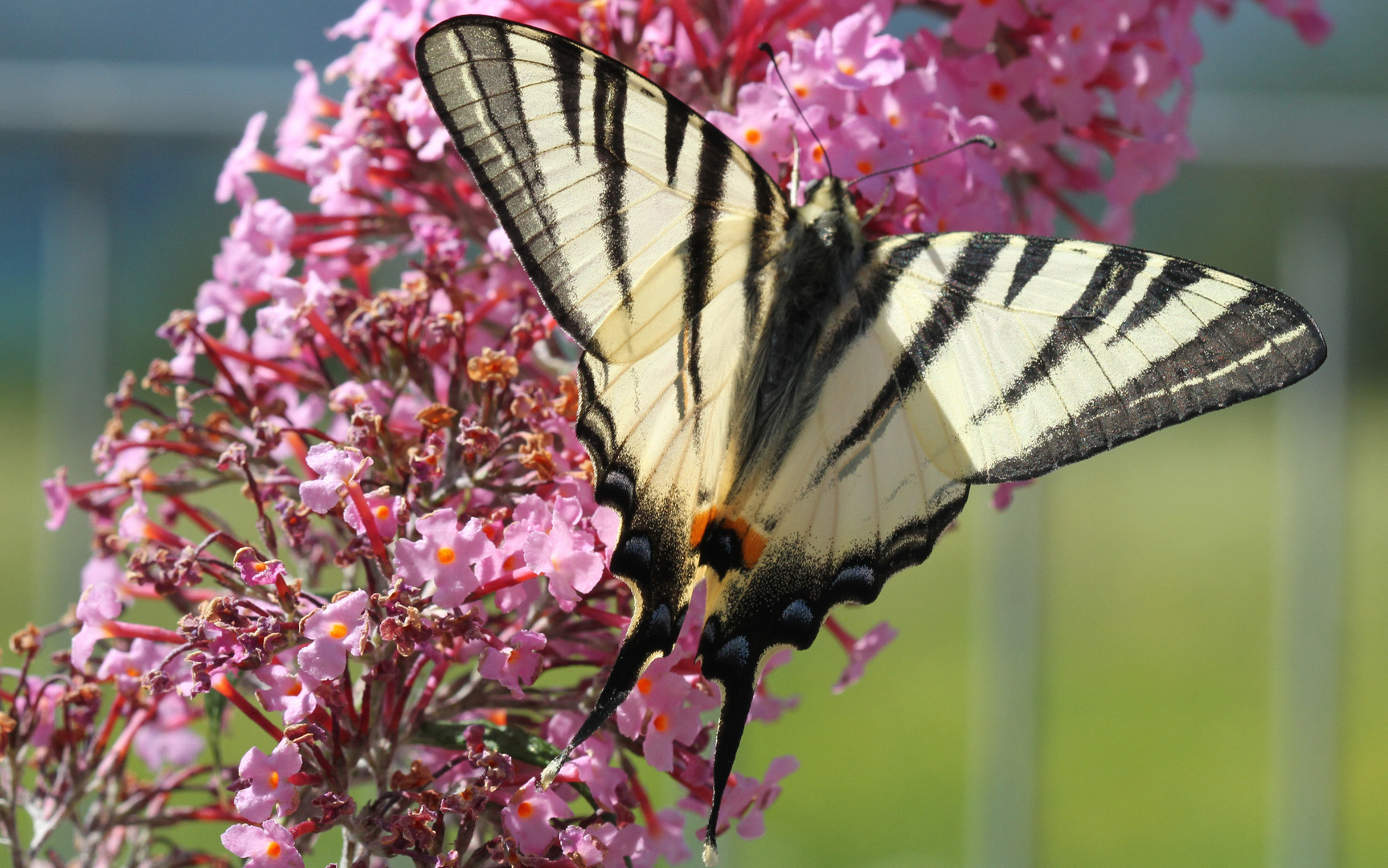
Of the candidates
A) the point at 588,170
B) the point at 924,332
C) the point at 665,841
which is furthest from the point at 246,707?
the point at 924,332

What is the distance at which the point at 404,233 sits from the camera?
1.04m

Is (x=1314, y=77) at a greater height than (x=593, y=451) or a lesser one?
greater

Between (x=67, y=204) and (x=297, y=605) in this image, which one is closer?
(x=297, y=605)

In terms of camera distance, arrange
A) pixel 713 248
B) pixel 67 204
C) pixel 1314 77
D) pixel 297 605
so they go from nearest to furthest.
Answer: pixel 297 605 → pixel 713 248 → pixel 67 204 → pixel 1314 77

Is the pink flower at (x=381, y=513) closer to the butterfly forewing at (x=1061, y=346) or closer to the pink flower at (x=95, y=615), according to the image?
the pink flower at (x=95, y=615)

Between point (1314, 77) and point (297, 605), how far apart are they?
18.9 metres

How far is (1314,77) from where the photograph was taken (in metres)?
16.6

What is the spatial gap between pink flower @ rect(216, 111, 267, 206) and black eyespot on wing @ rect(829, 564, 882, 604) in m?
0.57

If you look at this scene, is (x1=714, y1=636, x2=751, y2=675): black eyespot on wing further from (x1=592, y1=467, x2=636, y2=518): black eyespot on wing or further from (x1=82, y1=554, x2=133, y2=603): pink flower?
(x1=82, y1=554, x2=133, y2=603): pink flower

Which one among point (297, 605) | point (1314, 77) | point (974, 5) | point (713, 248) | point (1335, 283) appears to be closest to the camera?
point (297, 605)

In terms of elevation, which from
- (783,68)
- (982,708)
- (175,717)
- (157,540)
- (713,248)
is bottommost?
(982,708)

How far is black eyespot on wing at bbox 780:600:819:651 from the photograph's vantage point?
2.59ft

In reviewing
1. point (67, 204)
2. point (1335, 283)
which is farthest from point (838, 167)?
point (1335, 283)

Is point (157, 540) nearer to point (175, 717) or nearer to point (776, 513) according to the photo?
point (175, 717)
